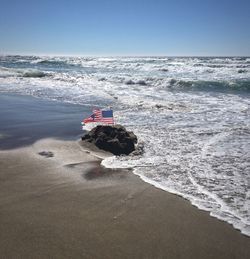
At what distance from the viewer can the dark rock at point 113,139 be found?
24.6ft

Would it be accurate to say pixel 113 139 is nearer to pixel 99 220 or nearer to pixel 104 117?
pixel 104 117

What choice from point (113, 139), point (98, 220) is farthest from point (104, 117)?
point (98, 220)

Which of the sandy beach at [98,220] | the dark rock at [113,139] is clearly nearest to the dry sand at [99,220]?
the sandy beach at [98,220]

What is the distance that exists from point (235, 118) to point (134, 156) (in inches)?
244

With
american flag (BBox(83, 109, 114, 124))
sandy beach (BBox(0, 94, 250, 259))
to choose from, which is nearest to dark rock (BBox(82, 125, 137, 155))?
sandy beach (BBox(0, 94, 250, 259))

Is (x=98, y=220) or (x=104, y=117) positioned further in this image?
(x=104, y=117)

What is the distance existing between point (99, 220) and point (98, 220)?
13mm

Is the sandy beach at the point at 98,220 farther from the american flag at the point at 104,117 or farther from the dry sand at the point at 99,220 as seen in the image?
the american flag at the point at 104,117

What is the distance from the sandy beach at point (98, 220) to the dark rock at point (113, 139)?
3.91 feet

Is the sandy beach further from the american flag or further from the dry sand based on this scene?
the american flag

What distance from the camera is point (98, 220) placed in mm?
4422

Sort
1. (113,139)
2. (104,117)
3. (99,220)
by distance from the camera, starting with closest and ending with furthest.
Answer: (99,220) → (113,139) → (104,117)

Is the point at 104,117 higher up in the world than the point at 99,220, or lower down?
higher up

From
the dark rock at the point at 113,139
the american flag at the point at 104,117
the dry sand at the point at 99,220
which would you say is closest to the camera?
the dry sand at the point at 99,220
